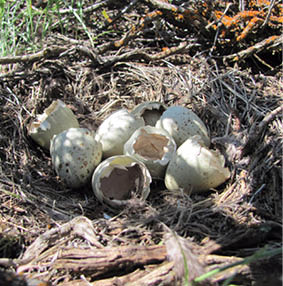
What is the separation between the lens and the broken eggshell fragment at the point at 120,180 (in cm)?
241

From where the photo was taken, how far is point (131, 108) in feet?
10.4

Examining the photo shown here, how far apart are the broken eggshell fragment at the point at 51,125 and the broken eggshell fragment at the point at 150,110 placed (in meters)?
0.47

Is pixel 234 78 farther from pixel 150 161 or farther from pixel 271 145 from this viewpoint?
pixel 150 161

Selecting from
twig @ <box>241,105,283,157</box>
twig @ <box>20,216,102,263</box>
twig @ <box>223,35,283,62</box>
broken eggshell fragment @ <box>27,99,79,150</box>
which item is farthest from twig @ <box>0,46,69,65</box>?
twig @ <box>241,105,283,157</box>

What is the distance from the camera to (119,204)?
235 centimetres

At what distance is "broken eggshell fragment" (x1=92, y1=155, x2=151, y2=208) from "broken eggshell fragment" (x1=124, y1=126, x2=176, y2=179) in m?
Result: 0.08

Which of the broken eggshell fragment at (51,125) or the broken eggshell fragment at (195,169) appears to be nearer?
the broken eggshell fragment at (195,169)

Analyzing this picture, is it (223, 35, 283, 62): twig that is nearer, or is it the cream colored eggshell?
the cream colored eggshell

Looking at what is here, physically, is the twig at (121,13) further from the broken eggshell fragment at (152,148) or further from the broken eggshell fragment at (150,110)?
the broken eggshell fragment at (152,148)

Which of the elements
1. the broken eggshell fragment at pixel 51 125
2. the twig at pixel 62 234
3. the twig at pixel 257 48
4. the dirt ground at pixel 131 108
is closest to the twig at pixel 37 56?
the dirt ground at pixel 131 108

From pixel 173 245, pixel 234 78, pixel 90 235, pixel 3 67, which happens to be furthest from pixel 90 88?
pixel 173 245

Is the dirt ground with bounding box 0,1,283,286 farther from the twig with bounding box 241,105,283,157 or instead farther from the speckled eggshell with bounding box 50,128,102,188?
the speckled eggshell with bounding box 50,128,102,188

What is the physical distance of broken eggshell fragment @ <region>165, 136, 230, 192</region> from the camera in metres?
2.41

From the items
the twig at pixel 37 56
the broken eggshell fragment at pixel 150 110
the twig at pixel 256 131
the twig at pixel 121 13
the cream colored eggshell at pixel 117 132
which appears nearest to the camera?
the twig at pixel 256 131
